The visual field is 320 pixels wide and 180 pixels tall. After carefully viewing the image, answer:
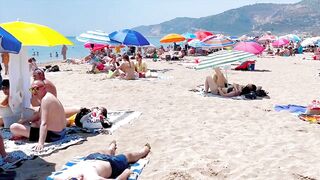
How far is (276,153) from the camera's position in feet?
17.0

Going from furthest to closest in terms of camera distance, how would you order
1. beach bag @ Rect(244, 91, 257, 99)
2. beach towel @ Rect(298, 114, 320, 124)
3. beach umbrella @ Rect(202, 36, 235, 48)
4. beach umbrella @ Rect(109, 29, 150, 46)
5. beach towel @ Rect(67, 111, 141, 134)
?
beach umbrella @ Rect(202, 36, 235, 48) < beach umbrella @ Rect(109, 29, 150, 46) < beach bag @ Rect(244, 91, 257, 99) < beach towel @ Rect(298, 114, 320, 124) < beach towel @ Rect(67, 111, 141, 134)

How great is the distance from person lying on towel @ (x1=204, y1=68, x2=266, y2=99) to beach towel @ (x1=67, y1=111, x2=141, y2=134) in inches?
109

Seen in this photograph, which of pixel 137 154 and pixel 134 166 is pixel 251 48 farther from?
pixel 134 166

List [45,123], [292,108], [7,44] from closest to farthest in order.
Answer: [7,44], [45,123], [292,108]

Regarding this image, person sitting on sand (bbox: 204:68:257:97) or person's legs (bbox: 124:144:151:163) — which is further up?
person sitting on sand (bbox: 204:68:257:97)

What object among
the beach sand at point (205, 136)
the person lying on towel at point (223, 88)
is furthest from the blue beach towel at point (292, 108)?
the person lying on towel at point (223, 88)

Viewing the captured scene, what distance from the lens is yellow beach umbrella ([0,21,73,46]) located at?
5.44m

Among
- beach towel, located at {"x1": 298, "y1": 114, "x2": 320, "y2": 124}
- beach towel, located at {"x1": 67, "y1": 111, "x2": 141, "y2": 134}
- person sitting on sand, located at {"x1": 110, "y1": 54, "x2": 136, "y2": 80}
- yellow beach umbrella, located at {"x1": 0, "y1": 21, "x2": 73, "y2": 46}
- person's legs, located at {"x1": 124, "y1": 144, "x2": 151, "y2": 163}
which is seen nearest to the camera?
person's legs, located at {"x1": 124, "y1": 144, "x2": 151, "y2": 163}

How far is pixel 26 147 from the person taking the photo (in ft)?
17.7

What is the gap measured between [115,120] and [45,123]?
6.30ft

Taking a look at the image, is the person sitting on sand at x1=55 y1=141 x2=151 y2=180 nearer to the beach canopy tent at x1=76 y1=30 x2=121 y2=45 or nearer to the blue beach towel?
the blue beach towel

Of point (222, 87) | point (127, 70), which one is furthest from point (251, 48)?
point (222, 87)

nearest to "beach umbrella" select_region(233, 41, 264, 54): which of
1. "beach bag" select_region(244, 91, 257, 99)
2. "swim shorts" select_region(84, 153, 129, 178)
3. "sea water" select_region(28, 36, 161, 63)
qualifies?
"beach bag" select_region(244, 91, 257, 99)

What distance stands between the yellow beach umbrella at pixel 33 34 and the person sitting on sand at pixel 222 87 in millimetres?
4691
